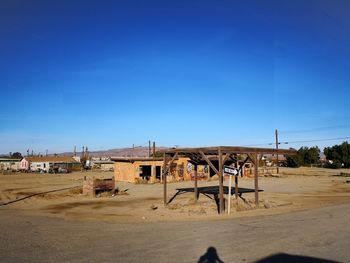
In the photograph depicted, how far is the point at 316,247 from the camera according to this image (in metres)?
9.68

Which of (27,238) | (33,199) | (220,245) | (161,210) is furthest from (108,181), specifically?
(220,245)

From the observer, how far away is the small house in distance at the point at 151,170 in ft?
146

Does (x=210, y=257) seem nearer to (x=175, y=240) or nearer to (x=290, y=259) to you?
(x=290, y=259)

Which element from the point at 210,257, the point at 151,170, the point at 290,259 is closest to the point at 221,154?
the point at 210,257

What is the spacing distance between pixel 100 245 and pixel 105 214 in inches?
315

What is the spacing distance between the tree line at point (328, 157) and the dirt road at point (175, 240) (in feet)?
263

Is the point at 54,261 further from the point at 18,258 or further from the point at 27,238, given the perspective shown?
the point at 27,238

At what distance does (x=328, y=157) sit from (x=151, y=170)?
212 ft

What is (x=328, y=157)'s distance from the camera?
94.3m

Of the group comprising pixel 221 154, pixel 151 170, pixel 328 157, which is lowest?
pixel 151 170

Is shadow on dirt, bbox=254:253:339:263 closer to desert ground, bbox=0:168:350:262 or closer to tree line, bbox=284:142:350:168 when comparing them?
desert ground, bbox=0:168:350:262

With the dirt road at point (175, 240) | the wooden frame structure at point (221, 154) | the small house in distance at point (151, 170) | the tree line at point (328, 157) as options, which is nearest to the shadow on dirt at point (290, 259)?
the dirt road at point (175, 240)

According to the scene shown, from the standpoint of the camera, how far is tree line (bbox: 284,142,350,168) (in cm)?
8762

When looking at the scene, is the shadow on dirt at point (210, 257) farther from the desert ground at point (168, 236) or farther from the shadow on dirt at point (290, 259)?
the shadow on dirt at point (290, 259)
